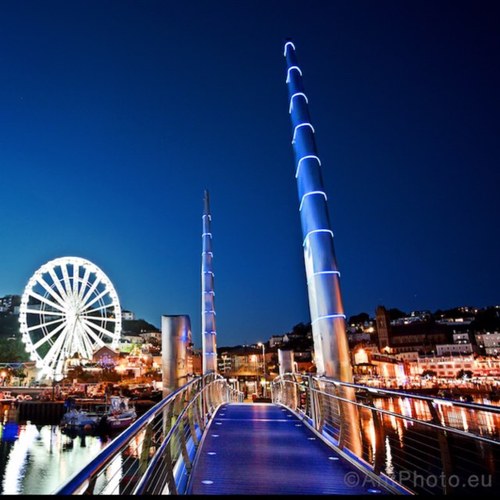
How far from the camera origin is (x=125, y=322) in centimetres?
16275

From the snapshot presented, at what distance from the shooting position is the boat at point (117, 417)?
33.8 meters

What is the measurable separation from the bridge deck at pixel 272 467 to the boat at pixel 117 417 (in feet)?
96.8

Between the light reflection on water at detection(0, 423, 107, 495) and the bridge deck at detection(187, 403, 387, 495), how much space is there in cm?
1160

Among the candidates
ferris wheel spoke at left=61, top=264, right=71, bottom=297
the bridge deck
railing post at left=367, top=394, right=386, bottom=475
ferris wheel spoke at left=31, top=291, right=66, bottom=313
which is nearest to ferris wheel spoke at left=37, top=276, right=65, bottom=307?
ferris wheel spoke at left=31, top=291, right=66, bottom=313

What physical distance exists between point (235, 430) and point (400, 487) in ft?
15.0

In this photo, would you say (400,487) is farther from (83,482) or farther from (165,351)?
(165,351)

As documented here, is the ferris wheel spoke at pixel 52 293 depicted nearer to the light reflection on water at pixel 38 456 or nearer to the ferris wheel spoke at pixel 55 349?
the ferris wheel spoke at pixel 55 349

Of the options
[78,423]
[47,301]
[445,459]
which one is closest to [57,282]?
[47,301]

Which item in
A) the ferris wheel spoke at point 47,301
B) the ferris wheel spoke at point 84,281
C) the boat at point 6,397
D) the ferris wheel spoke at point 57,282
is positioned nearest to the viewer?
the ferris wheel spoke at point 47,301

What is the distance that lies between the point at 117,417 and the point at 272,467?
108 ft

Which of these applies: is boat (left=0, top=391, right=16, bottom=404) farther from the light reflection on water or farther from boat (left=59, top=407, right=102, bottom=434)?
boat (left=59, top=407, right=102, bottom=434)

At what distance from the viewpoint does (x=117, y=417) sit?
34.2 meters

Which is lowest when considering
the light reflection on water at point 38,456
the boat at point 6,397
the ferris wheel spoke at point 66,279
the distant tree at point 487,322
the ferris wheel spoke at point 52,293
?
the light reflection on water at point 38,456

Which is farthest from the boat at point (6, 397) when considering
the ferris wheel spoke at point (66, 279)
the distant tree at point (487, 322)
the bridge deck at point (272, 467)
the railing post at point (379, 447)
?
the distant tree at point (487, 322)
